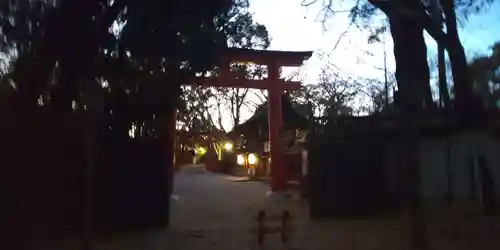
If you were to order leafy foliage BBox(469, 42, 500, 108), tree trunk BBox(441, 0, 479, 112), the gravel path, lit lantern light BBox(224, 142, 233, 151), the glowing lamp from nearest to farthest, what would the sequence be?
1. the gravel path
2. tree trunk BBox(441, 0, 479, 112)
3. leafy foliage BBox(469, 42, 500, 108)
4. lit lantern light BBox(224, 142, 233, 151)
5. the glowing lamp

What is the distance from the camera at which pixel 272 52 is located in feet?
69.3

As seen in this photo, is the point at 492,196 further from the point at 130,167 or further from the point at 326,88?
A: the point at 326,88

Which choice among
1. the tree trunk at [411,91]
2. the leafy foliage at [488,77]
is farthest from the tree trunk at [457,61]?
the tree trunk at [411,91]

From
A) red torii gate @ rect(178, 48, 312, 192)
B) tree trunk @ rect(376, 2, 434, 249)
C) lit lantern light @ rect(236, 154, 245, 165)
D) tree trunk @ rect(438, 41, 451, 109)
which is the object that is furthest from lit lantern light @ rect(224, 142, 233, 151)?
tree trunk @ rect(376, 2, 434, 249)

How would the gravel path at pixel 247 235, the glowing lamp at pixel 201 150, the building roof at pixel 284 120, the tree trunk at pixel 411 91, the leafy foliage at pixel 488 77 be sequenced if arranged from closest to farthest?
the tree trunk at pixel 411 91 → the gravel path at pixel 247 235 → the leafy foliage at pixel 488 77 → the building roof at pixel 284 120 → the glowing lamp at pixel 201 150

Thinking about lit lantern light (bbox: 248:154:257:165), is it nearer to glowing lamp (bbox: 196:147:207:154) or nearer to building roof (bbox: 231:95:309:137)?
building roof (bbox: 231:95:309:137)

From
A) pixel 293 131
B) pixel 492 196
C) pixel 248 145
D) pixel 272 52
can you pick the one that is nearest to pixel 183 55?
pixel 492 196

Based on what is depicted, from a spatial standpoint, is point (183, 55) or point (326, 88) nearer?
point (183, 55)

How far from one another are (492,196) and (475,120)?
242 centimetres

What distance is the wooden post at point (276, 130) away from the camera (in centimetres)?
2214

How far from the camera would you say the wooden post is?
72.6 ft

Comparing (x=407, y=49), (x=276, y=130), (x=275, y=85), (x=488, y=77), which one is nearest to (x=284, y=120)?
(x=276, y=130)

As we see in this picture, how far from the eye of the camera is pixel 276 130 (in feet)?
74.4

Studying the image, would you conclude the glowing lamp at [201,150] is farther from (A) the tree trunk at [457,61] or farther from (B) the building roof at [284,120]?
(A) the tree trunk at [457,61]
